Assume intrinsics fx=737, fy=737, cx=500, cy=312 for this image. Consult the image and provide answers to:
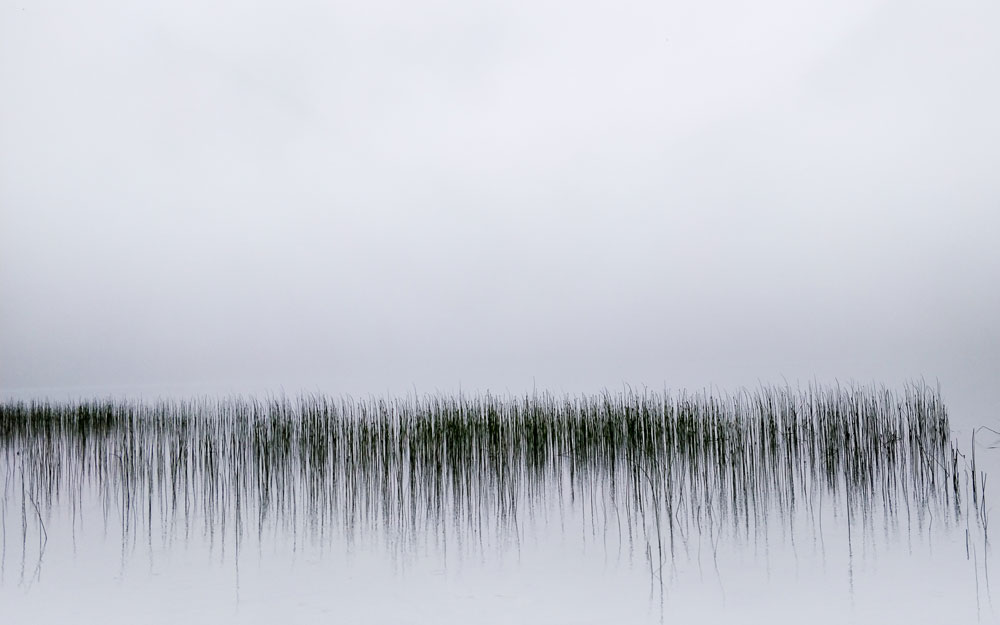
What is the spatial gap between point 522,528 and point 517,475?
1.42 meters

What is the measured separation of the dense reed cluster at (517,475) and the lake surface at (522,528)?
1.0 inches

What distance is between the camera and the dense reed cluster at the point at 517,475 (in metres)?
4.45

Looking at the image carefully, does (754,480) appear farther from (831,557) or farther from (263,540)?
(263,540)

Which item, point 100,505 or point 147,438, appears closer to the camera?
point 100,505

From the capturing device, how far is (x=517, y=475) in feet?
18.7

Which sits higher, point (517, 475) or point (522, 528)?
point (517, 475)

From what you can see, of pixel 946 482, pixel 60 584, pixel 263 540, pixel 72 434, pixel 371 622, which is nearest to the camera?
pixel 371 622

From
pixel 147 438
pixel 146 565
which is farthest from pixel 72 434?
pixel 146 565

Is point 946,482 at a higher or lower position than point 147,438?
lower

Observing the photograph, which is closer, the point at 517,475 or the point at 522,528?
the point at 522,528

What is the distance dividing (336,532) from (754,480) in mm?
Answer: 2910

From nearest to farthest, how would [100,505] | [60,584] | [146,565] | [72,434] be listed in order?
1. [60,584]
2. [146,565]
3. [100,505]
4. [72,434]

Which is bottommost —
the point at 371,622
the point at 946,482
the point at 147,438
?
the point at 371,622

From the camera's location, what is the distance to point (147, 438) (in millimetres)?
9828
